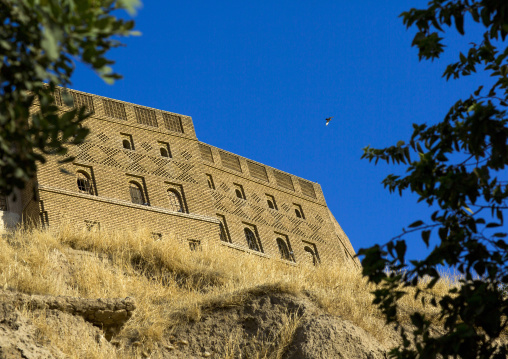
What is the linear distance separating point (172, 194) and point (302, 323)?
20.9 meters

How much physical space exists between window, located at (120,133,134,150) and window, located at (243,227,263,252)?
7361 mm

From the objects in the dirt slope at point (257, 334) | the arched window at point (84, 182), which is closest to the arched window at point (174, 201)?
the arched window at point (84, 182)

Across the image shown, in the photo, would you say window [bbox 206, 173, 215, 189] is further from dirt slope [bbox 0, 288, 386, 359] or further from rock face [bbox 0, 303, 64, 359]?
rock face [bbox 0, 303, 64, 359]

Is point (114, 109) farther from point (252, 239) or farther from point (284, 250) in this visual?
point (284, 250)

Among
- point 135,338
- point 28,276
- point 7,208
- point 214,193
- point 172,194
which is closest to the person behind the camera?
point 135,338

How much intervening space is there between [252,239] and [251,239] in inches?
2.4

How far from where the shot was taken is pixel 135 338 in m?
10.4

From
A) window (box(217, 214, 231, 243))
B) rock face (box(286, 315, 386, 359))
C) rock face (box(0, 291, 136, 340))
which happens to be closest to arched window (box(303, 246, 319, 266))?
window (box(217, 214, 231, 243))

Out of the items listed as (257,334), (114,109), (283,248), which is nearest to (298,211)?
(283,248)

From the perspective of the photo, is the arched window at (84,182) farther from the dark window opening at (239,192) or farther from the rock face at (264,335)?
the rock face at (264,335)

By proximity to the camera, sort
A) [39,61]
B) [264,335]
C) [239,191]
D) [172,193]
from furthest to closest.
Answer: [239,191] → [172,193] → [264,335] → [39,61]

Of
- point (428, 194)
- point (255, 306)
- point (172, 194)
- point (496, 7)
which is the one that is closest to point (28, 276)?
point (255, 306)

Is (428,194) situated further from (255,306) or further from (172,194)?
(172,194)

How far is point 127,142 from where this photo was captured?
31922mm
